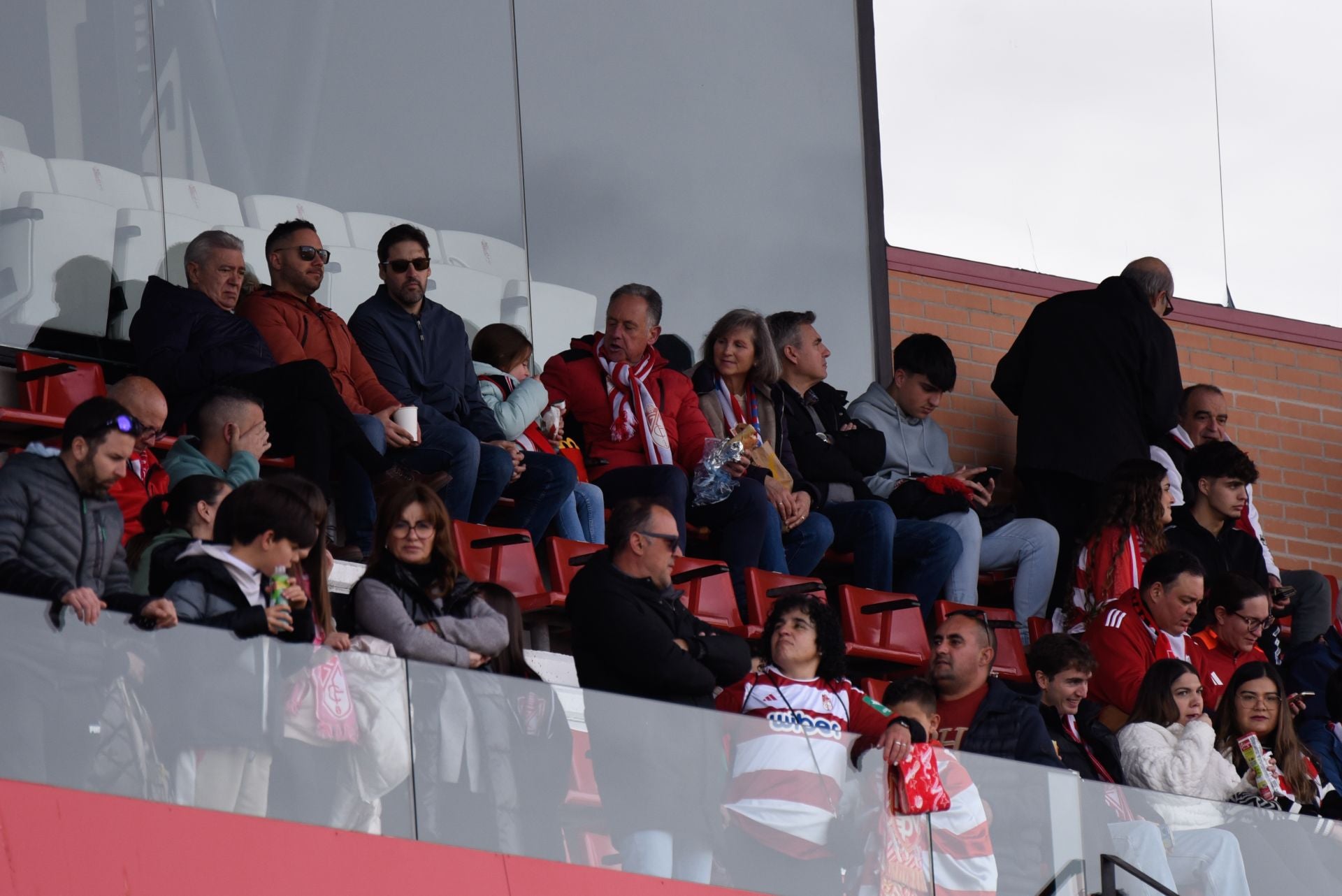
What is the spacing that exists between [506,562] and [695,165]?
3350 millimetres

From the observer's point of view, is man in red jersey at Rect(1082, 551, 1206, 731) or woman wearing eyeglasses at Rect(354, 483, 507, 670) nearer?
woman wearing eyeglasses at Rect(354, 483, 507, 670)

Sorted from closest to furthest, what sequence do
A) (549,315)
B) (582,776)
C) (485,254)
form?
(582,776), (485,254), (549,315)

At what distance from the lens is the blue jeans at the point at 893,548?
27.0ft

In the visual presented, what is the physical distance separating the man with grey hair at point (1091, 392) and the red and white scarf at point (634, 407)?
1.88m

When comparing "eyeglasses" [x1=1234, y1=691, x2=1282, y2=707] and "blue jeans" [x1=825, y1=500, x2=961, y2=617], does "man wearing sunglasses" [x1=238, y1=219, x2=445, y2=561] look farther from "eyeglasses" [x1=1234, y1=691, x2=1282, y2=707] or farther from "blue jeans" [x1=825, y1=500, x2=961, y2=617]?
"eyeglasses" [x1=1234, y1=691, x2=1282, y2=707]

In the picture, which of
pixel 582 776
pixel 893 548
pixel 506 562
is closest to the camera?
pixel 582 776

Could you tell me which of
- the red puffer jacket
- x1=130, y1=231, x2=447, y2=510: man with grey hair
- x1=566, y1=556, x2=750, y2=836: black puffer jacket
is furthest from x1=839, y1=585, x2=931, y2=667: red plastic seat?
x1=566, y1=556, x2=750, y2=836: black puffer jacket

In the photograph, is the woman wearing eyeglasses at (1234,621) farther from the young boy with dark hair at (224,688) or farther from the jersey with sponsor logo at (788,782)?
the young boy with dark hair at (224,688)

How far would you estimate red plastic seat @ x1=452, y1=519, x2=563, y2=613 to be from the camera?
6992 millimetres

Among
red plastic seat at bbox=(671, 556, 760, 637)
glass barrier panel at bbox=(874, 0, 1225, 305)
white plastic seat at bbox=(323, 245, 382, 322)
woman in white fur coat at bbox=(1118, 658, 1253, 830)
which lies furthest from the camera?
glass barrier panel at bbox=(874, 0, 1225, 305)

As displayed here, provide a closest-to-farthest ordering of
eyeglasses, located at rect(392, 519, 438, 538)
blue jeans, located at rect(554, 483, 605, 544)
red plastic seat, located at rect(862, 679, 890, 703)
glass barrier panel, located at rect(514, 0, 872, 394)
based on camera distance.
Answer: eyeglasses, located at rect(392, 519, 438, 538)
red plastic seat, located at rect(862, 679, 890, 703)
blue jeans, located at rect(554, 483, 605, 544)
glass barrier panel, located at rect(514, 0, 872, 394)

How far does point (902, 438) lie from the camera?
9016mm

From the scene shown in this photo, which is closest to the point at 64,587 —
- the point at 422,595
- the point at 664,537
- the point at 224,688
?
the point at 224,688

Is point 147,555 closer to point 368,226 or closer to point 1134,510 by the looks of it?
point 368,226
